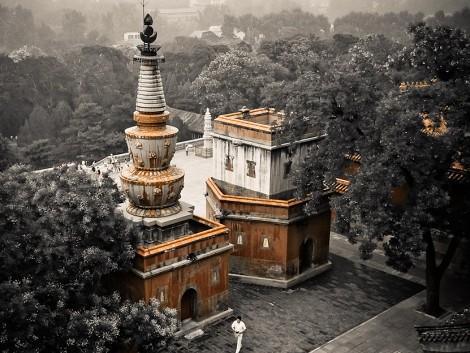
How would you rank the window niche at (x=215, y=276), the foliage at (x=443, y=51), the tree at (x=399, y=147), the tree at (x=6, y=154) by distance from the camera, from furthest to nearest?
1. the tree at (x=6, y=154)
2. the window niche at (x=215, y=276)
3. the foliage at (x=443, y=51)
4. the tree at (x=399, y=147)

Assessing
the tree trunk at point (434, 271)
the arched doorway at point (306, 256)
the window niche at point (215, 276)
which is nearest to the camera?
the tree trunk at point (434, 271)

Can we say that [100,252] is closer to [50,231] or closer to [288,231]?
[50,231]

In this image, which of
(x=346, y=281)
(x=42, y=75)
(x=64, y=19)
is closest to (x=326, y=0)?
(x=64, y=19)

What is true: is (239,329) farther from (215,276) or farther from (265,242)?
(265,242)

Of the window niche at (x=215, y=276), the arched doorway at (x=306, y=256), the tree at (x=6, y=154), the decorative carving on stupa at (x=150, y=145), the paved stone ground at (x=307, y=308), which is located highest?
the decorative carving on stupa at (x=150, y=145)

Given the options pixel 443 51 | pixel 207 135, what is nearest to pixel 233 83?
pixel 207 135

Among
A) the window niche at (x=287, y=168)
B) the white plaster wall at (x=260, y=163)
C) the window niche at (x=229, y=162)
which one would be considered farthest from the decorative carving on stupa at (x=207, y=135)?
the window niche at (x=287, y=168)

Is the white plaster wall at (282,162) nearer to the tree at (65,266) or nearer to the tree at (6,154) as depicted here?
the tree at (65,266)
